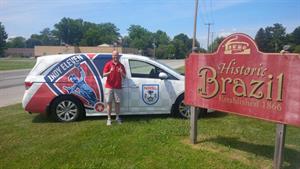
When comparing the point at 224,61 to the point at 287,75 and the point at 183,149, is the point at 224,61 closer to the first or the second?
the point at 287,75

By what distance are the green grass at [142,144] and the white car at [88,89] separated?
306 mm

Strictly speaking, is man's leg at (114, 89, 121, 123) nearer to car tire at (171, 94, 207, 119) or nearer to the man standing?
the man standing

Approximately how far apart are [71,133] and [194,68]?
288 centimetres

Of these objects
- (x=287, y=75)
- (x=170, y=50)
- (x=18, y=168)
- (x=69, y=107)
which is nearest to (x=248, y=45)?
(x=287, y=75)

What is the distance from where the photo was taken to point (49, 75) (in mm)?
8211

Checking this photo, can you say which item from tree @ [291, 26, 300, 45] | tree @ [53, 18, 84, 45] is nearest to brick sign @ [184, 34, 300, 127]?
tree @ [291, 26, 300, 45]

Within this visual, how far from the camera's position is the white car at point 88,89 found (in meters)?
8.16

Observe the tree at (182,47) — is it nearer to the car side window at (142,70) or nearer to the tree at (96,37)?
the tree at (96,37)

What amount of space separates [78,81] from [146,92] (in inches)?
64.6

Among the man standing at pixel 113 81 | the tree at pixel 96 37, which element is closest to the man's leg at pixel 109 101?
the man standing at pixel 113 81

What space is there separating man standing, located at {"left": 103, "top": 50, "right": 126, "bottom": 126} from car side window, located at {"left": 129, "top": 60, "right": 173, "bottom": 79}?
59 cm

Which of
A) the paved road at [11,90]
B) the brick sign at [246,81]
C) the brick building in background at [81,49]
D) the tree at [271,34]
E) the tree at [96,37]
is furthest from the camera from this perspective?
the tree at [96,37]

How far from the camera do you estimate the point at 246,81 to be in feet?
17.4

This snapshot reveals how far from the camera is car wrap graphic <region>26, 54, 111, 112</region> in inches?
322
